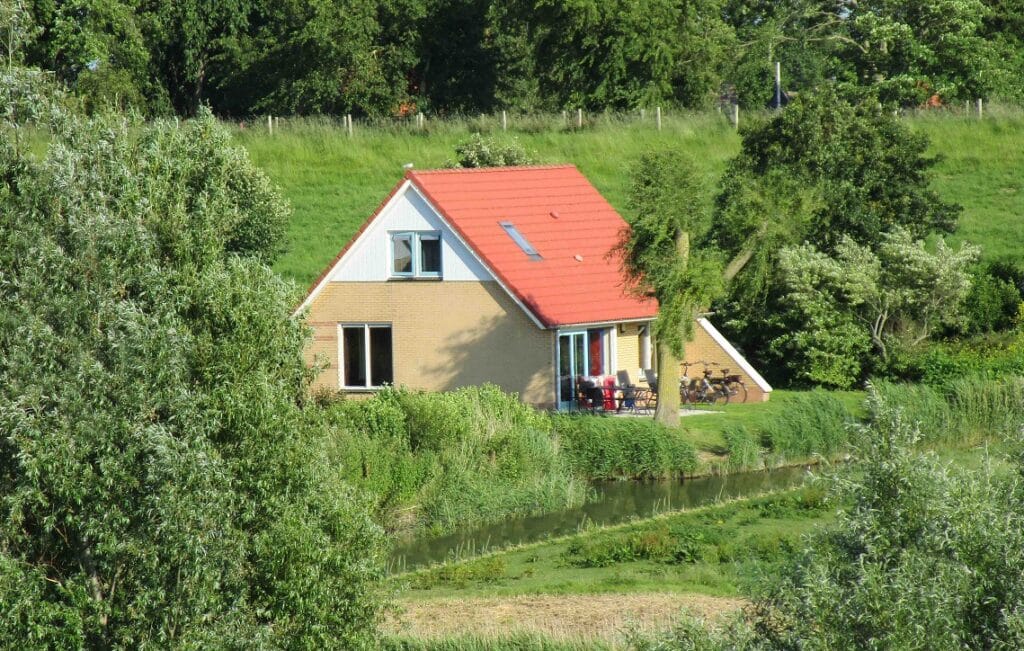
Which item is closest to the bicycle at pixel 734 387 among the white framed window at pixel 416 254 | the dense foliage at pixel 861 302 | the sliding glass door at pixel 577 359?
the dense foliage at pixel 861 302

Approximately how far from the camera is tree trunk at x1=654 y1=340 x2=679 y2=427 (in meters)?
27.4

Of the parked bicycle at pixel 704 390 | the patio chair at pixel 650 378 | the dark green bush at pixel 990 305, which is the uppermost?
the dark green bush at pixel 990 305

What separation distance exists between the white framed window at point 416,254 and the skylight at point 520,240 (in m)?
1.68

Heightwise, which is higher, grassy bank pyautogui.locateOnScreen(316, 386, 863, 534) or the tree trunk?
the tree trunk

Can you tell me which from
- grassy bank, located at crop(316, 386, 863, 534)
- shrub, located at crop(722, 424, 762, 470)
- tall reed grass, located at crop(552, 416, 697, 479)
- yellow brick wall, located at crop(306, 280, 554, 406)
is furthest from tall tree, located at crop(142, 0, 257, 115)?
shrub, located at crop(722, 424, 762, 470)

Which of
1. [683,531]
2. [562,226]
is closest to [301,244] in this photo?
[562,226]

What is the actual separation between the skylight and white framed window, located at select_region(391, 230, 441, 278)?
5.52 ft

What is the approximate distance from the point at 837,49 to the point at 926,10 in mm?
4238

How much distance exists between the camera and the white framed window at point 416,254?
30641 millimetres

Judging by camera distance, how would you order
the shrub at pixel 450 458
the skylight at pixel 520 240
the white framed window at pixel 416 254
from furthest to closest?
1. the skylight at pixel 520 240
2. the white framed window at pixel 416 254
3. the shrub at pixel 450 458

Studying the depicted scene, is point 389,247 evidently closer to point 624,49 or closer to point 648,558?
point 648,558

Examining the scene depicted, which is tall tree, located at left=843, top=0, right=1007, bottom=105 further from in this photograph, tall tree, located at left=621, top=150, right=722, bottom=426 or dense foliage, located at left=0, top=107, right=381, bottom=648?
dense foliage, located at left=0, top=107, right=381, bottom=648

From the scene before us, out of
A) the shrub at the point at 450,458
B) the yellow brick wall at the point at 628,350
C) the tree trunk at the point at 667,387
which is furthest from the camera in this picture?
the yellow brick wall at the point at 628,350

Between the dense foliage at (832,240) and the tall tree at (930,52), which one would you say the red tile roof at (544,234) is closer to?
the dense foliage at (832,240)
